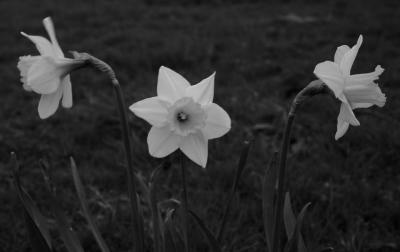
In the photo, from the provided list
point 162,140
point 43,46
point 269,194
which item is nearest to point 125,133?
point 162,140

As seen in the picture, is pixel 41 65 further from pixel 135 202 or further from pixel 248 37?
pixel 248 37

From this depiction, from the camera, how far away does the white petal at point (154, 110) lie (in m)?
1.25

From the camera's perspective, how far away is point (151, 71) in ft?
14.9

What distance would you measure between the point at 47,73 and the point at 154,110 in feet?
1.10

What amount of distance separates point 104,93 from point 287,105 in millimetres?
1739

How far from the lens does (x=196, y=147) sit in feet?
4.29

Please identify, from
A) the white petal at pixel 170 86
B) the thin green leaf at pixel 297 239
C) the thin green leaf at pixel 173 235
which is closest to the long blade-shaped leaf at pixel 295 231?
the thin green leaf at pixel 297 239

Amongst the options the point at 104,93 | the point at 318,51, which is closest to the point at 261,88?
the point at 318,51

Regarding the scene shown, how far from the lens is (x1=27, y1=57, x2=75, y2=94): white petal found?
1221 mm

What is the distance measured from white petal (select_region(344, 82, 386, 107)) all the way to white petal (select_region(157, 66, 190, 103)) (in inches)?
19.7

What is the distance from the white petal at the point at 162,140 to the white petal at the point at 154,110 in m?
0.03

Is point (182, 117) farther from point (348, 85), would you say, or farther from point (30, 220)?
point (30, 220)

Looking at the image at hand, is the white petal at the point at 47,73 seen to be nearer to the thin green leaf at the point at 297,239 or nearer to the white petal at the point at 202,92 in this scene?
the white petal at the point at 202,92

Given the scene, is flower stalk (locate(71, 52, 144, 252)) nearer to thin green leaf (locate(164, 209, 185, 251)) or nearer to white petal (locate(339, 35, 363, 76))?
thin green leaf (locate(164, 209, 185, 251))
